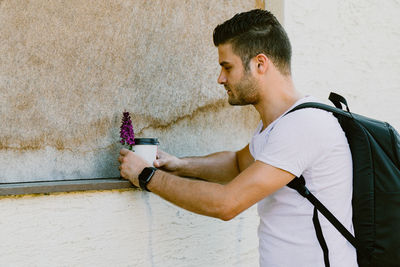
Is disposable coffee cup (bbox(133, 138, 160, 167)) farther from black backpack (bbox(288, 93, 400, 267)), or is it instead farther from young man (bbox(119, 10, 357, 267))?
black backpack (bbox(288, 93, 400, 267))

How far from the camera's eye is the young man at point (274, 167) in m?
1.67

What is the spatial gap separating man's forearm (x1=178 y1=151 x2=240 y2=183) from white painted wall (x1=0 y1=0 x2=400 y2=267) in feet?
0.69

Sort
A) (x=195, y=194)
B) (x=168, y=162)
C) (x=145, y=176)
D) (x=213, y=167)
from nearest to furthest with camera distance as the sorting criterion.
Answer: (x=195, y=194) → (x=145, y=176) → (x=168, y=162) → (x=213, y=167)

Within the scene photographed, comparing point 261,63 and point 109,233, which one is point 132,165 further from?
point 261,63

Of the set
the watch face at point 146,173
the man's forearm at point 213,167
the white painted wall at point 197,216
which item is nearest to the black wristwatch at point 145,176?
the watch face at point 146,173

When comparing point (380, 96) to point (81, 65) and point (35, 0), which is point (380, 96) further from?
point (35, 0)

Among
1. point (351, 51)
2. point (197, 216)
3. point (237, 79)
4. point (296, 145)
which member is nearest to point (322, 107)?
point (296, 145)

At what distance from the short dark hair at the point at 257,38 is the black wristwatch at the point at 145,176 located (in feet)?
2.03

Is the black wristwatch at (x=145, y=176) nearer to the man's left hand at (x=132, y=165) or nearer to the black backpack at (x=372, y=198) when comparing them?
the man's left hand at (x=132, y=165)

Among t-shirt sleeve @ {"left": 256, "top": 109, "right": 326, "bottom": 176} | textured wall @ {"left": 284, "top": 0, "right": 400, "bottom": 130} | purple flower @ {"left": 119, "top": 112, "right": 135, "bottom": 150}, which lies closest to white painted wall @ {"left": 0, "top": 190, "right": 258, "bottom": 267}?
purple flower @ {"left": 119, "top": 112, "right": 135, "bottom": 150}

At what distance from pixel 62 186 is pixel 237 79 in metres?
0.88

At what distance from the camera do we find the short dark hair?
1.99 meters

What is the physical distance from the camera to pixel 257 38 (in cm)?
200

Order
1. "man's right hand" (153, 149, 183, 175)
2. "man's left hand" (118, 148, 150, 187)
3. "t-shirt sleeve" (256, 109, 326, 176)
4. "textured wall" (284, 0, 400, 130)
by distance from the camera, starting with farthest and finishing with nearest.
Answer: "textured wall" (284, 0, 400, 130) → "man's right hand" (153, 149, 183, 175) → "man's left hand" (118, 148, 150, 187) → "t-shirt sleeve" (256, 109, 326, 176)
